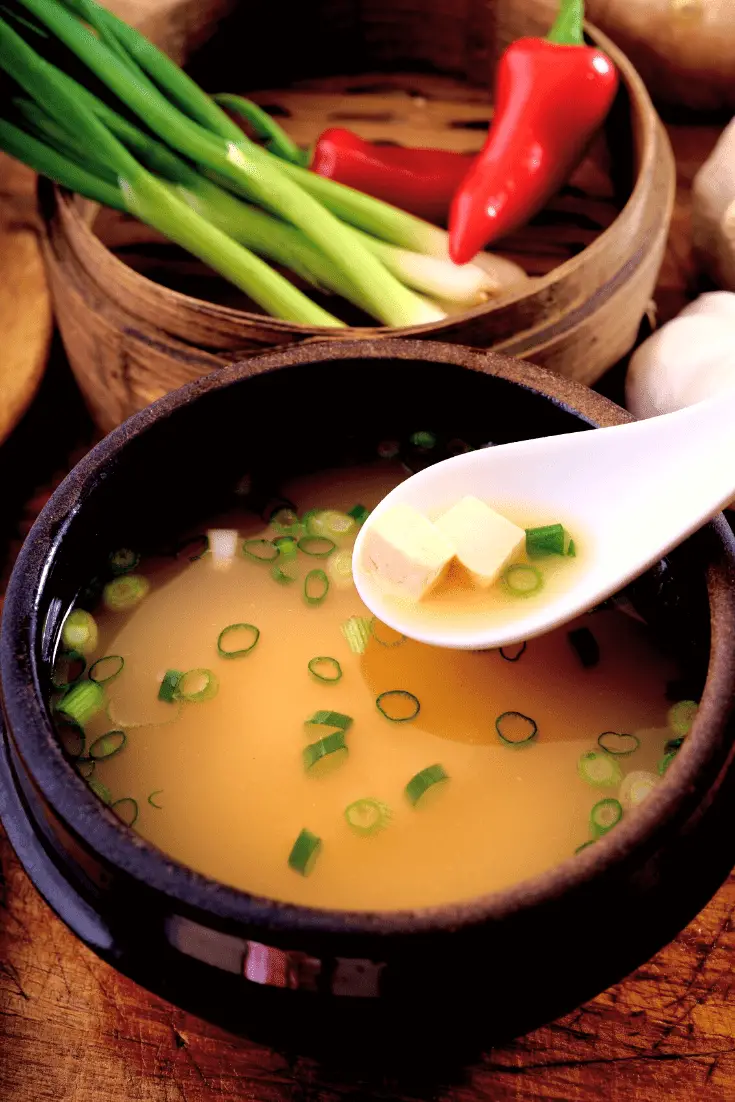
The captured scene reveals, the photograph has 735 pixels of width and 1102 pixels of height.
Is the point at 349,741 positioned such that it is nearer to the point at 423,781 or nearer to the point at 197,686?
the point at 423,781

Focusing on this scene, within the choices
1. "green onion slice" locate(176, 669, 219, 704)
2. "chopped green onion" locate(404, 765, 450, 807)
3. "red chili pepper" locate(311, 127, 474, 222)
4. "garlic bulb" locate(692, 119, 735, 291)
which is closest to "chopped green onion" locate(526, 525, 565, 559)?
"chopped green onion" locate(404, 765, 450, 807)

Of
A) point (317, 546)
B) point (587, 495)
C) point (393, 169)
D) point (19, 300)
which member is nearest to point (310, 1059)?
point (317, 546)

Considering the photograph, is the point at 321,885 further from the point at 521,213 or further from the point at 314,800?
the point at 521,213

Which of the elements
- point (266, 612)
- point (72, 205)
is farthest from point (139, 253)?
point (266, 612)

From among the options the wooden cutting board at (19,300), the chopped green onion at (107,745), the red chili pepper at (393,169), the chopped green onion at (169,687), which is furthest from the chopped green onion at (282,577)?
the red chili pepper at (393,169)

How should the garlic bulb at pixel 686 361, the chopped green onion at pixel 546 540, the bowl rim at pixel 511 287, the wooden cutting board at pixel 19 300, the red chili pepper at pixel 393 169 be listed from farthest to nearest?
1. the red chili pepper at pixel 393 169
2. the wooden cutting board at pixel 19 300
3. the garlic bulb at pixel 686 361
4. the bowl rim at pixel 511 287
5. the chopped green onion at pixel 546 540

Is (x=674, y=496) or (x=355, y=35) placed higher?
(x=355, y=35)

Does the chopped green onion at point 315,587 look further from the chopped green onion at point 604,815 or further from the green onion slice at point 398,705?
the chopped green onion at point 604,815

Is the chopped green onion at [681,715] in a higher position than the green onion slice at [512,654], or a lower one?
lower
